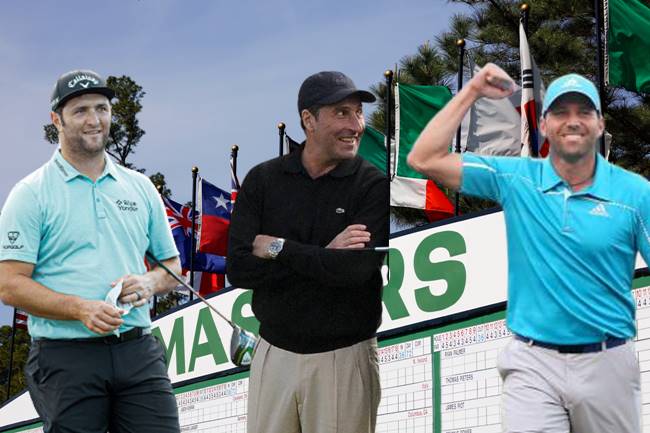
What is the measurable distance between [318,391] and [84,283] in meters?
1.02

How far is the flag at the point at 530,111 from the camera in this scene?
12.5 meters

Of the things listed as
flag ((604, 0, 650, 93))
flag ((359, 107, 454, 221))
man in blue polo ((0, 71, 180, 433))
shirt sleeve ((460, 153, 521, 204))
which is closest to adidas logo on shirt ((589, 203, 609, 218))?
shirt sleeve ((460, 153, 521, 204))

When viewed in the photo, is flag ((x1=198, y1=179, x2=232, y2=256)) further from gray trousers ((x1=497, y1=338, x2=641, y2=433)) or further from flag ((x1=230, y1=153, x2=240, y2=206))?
gray trousers ((x1=497, y1=338, x2=641, y2=433))

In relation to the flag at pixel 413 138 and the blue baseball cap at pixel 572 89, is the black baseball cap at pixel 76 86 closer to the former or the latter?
the blue baseball cap at pixel 572 89

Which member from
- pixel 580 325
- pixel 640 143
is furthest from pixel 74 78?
pixel 640 143

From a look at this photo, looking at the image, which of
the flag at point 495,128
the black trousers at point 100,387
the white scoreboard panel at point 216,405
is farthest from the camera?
the flag at point 495,128

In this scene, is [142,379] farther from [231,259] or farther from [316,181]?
[316,181]

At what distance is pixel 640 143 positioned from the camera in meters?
24.1

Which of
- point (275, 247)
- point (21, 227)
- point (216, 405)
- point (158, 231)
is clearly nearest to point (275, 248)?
point (275, 247)

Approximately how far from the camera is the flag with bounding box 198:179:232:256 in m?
17.9

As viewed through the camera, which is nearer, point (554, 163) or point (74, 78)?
point (554, 163)

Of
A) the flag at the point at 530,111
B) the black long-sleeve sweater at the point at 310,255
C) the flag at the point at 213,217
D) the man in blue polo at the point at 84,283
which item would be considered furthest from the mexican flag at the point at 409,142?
the man in blue polo at the point at 84,283

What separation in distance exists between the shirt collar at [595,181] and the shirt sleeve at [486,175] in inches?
4.9

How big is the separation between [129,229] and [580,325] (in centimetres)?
186
